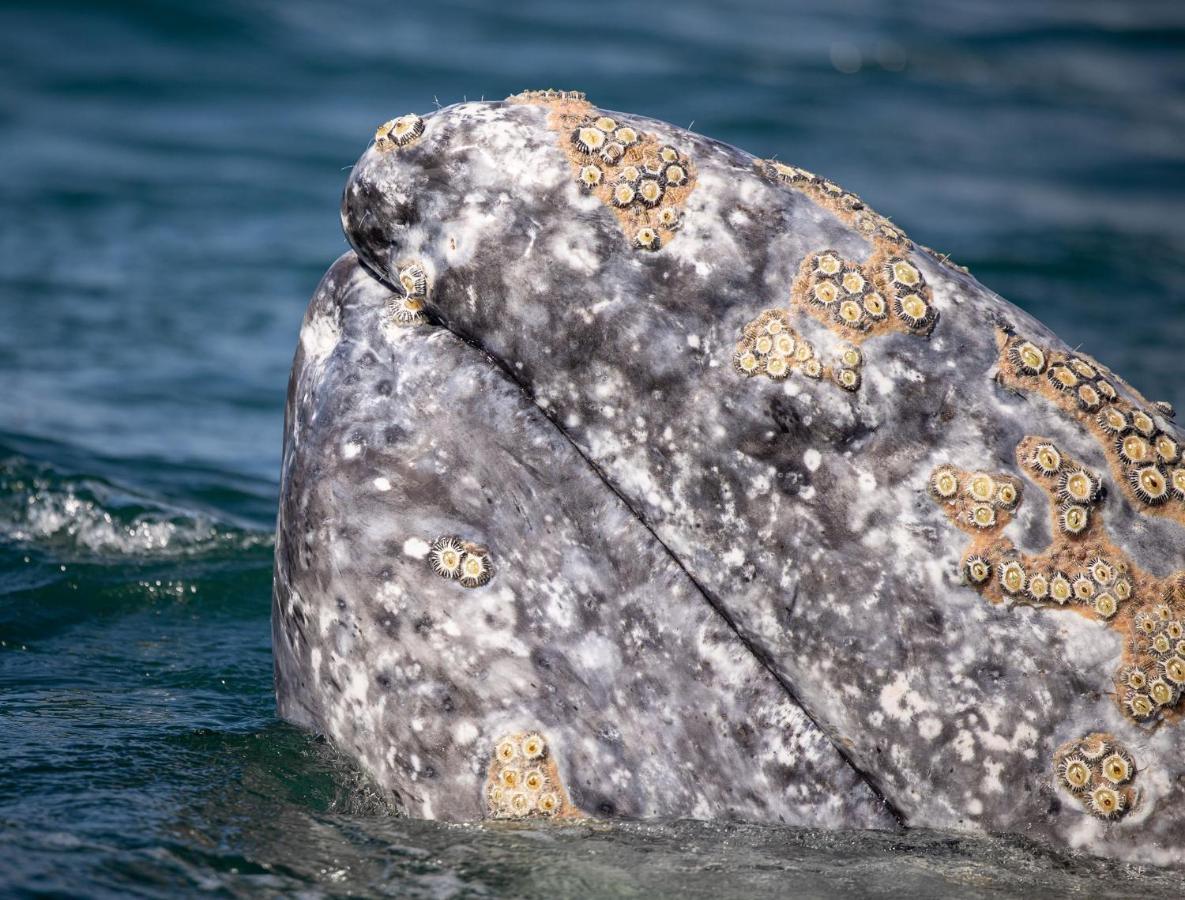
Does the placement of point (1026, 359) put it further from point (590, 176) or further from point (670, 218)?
point (590, 176)

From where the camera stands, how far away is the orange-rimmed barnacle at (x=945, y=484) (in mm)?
4445

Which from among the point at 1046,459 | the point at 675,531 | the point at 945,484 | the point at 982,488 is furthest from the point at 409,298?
the point at 1046,459

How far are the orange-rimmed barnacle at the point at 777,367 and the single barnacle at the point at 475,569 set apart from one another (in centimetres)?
112

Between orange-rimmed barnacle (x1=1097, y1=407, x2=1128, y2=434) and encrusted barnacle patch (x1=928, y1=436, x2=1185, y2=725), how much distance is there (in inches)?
7.6

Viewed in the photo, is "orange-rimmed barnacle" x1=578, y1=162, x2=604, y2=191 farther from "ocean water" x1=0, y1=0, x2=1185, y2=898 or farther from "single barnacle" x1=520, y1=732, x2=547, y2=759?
"ocean water" x1=0, y1=0, x2=1185, y2=898

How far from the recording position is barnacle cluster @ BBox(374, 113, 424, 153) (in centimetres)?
475

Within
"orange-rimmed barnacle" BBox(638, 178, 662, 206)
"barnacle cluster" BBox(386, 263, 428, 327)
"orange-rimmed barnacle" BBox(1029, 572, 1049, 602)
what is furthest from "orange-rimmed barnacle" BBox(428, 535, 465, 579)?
"orange-rimmed barnacle" BBox(1029, 572, 1049, 602)

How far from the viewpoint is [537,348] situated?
4.67m

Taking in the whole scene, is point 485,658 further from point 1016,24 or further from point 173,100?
point 1016,24

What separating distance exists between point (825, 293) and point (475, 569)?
1.45 m

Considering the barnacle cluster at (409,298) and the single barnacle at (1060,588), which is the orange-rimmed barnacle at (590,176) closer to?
the barnacle cluster at (409,298)

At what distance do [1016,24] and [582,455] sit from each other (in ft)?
86.3

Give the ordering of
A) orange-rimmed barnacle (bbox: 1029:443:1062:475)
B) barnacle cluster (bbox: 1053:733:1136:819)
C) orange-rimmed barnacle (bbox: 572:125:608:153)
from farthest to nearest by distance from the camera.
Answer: orange-rimmed barnacle (bbox: 572:125:608:153) < orange-rimmed barnacle (bbox: 1029:443:1062:475) < barnacle cluster (bbox: 1053:733:1136:819)

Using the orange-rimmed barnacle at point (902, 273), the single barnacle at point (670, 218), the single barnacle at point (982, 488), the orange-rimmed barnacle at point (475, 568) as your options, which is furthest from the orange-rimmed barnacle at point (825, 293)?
the orange-rimmed barnacle at point (475, 568)
